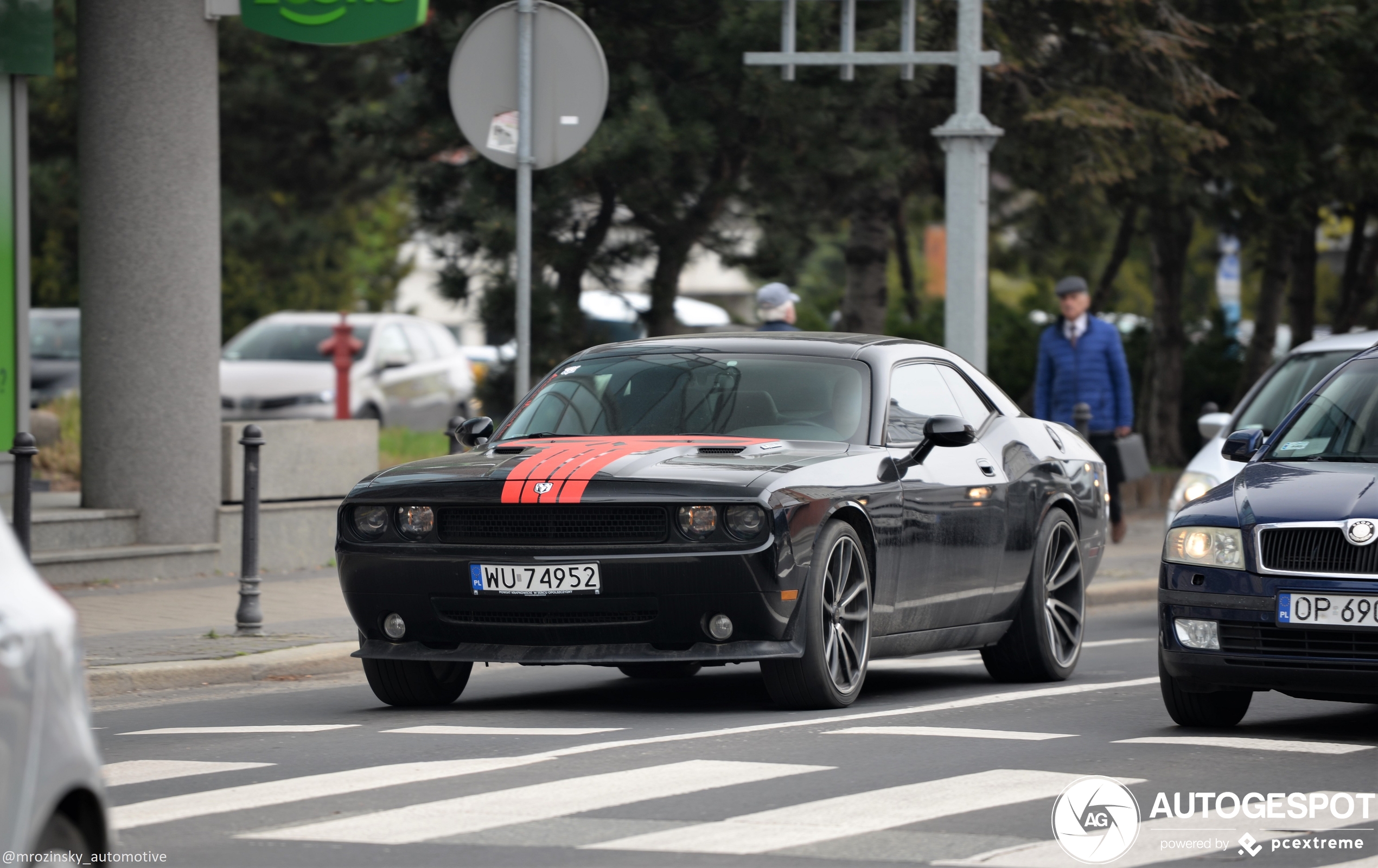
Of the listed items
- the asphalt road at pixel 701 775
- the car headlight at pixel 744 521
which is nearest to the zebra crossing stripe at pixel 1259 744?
the asphalt road at pixel 701 775

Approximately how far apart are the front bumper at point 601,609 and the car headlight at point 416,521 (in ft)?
0.34

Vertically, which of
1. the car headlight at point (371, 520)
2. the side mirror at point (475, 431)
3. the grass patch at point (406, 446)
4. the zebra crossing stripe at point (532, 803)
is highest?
the side mirror at point (475, 431)

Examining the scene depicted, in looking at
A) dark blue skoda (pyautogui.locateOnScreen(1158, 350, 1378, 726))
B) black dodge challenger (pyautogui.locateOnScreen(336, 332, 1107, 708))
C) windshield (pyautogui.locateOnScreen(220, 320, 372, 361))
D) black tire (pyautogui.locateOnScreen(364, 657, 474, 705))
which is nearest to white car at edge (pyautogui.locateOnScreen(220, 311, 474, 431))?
windshield (pyautogui.locateOnScreen(220, 320, 372, 361))

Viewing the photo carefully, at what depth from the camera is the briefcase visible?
16812 millimetres

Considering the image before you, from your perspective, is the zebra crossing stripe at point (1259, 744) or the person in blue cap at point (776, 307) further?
the person in blue cap at point (776, 307)

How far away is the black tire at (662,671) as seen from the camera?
396 inches

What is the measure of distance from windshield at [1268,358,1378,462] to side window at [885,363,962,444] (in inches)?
63.3

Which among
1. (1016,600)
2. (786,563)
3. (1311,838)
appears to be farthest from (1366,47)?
(1311,838)

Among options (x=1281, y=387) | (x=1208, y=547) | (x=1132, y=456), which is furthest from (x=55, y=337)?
(x=1208, y=547)

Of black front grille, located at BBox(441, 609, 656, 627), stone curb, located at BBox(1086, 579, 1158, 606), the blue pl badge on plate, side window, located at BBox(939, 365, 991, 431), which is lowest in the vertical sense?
stone curb, located at BBox(1086, 579, 1158, 606)

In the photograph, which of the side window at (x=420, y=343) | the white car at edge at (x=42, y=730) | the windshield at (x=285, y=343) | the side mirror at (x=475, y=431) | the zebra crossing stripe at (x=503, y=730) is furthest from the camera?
the side window at (x=420, y=343)

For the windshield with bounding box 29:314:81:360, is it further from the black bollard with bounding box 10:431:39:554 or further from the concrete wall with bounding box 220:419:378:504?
the black bollard with bounding box 10:431:39:554

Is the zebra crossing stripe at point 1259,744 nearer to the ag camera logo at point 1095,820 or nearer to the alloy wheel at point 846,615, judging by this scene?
the ag camera logo at point 1095,820

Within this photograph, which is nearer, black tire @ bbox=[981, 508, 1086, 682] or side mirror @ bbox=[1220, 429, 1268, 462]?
side mirror @ bbox=[1220, 429, 1268, 462]
